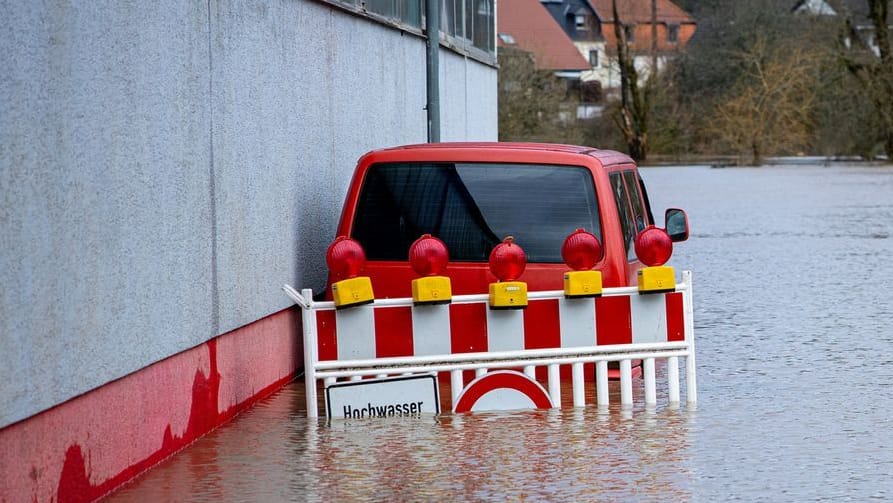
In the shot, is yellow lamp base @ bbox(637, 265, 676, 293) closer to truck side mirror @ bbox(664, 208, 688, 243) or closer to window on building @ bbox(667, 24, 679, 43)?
truck side mirror @ bbox(664, 208, 688, 243)

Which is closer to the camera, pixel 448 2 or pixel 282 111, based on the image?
pixel 282 111

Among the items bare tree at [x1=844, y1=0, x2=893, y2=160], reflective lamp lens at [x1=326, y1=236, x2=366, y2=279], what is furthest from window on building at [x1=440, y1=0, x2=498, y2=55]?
bare tree at [x1=844, y1=0, x2=893, y2=160]

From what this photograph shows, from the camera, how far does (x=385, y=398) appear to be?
9.71 meters

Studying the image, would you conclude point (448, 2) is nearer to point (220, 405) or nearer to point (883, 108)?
point (220, 405)

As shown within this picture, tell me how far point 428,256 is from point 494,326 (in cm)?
55

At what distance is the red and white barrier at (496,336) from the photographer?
966cm

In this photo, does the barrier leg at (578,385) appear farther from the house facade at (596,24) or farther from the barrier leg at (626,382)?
the house facade at (596,24)

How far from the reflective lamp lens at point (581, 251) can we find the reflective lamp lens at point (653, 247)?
0.39m

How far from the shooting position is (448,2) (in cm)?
2494

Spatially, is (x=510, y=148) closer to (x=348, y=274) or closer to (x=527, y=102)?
(x=348, y=274)

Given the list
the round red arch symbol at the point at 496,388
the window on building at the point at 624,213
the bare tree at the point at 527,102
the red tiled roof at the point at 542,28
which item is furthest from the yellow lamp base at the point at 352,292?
the red tiled roof at the point at 542,28

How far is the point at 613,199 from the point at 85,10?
401 cm

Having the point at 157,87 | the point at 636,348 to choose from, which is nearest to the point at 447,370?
the point at 636,348

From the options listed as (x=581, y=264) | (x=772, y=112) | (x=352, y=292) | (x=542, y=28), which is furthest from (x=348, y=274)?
(x=542, y=28)
